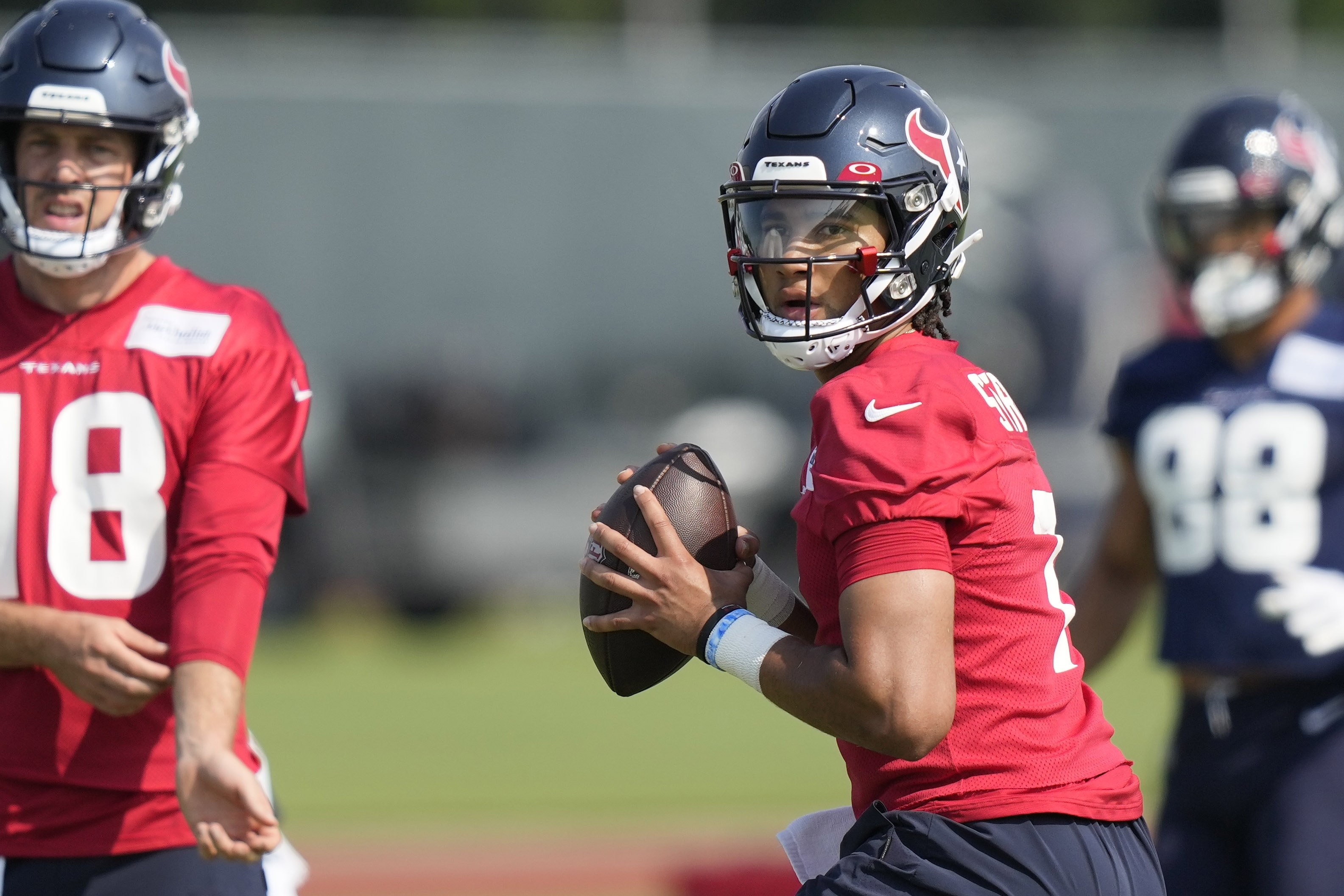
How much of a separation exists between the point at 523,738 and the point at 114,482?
7.09 meters

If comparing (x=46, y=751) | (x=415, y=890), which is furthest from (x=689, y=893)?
(x=46, y=751)

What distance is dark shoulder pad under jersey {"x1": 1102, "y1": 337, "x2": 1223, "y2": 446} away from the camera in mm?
4957

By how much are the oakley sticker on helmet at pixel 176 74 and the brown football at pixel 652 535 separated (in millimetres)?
1362

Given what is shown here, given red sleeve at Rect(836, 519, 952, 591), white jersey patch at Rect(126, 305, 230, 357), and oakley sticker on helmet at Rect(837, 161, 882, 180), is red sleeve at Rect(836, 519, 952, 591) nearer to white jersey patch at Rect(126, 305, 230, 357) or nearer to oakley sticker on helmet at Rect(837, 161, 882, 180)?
oakley sticker on helmet at Rect(837, 161, 882, 180)

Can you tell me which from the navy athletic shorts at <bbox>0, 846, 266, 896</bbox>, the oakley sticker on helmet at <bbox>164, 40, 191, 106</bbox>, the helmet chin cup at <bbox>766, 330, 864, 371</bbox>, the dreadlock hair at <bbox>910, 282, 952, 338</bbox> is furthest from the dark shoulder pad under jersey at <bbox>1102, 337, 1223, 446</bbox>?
the navy athletic shorts at <bbox>0, 846, 266, 896</bbox>

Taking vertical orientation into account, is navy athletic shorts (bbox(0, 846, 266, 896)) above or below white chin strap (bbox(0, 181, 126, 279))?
below

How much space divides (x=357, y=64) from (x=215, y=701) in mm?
15825

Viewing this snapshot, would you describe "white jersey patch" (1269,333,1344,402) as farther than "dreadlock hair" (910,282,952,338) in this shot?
Yes

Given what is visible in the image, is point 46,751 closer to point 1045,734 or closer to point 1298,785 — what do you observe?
point 1045,734

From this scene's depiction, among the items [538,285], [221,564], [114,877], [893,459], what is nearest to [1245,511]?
[893,459]

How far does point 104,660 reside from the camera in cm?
340

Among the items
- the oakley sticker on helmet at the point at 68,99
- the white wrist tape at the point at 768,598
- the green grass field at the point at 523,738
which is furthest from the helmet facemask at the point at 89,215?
the green grass field at the point at 523,738

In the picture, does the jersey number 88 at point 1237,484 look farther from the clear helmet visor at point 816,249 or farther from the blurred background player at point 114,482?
the blurred background player at point 114,482

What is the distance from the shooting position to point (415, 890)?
701cm
